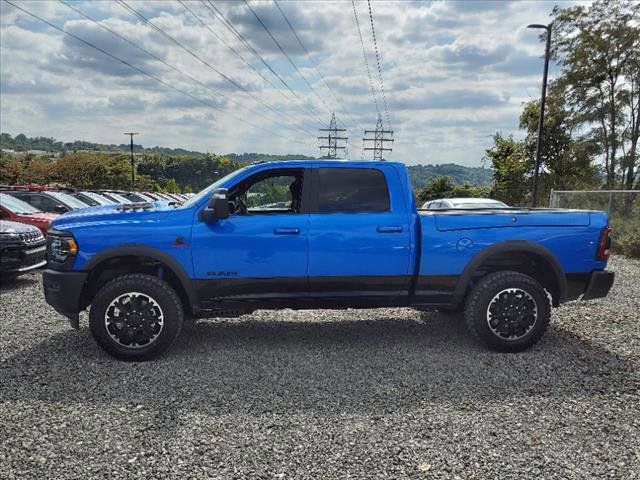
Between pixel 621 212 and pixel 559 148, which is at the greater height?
pixel 559 148

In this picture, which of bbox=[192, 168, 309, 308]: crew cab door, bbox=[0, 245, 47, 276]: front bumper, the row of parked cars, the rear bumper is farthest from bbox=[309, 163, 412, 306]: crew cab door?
bbox=[0, 245, 47, 276]: front bumper

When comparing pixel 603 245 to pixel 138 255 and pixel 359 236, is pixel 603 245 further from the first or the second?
pixel 138 255

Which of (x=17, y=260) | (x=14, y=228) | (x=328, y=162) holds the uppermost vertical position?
(x=328, y=162)

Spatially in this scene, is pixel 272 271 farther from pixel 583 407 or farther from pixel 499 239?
pixel 583 407

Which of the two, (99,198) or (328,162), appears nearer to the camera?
(328,162)

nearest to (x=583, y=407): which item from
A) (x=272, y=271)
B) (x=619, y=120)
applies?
(x=272, y=271)

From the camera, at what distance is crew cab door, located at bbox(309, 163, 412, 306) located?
16.1 ft

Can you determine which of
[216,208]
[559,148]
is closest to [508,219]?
[216,208]

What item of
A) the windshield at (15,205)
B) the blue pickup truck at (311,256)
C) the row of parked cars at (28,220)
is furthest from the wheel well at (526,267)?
the windshield at (15,205)

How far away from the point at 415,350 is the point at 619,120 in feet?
89.8

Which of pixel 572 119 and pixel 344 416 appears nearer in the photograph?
pixel 344 416

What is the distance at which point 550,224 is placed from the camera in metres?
5.12

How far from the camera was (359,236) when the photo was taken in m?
4.91

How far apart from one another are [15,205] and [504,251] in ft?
34.4
